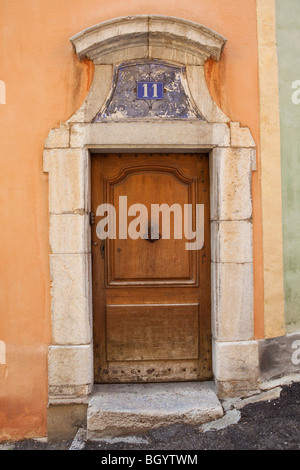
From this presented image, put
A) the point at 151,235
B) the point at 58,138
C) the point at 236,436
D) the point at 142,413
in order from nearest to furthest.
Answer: the point at 236,436 < the point at 142,413 < the point at 58,138 < the point at 151,235

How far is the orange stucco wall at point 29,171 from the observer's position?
3.12 metres

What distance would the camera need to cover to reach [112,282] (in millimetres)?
3348

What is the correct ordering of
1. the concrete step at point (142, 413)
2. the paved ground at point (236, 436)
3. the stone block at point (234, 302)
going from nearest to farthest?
the paved ground at point (236, 436) < the concrete step at point (142, 413) < the stone block at point (234, 302)

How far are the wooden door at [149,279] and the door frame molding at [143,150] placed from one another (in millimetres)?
154

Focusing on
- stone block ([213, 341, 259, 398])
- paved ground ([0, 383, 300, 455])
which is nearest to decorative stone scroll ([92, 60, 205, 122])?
stone block ([213, 341, 259, 398])

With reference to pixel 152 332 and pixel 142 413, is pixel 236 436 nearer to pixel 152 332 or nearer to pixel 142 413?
pixel 142 413

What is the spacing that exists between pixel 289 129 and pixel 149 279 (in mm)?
1890

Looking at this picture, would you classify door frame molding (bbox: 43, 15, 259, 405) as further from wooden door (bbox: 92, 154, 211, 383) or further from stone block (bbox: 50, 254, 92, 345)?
wooden door (bbox: 92, 154, 211, 383)

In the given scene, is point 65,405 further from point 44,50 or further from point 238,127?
point 44,50

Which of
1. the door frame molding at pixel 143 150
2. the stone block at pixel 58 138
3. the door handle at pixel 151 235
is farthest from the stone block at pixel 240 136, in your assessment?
the stone block at pixel 58 138

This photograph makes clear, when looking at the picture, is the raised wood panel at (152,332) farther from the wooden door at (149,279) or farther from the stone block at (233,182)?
the stone block at (233,182)

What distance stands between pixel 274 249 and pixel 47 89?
248cm

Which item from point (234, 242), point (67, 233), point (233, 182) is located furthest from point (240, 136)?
point (67, 233)

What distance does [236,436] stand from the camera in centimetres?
281
